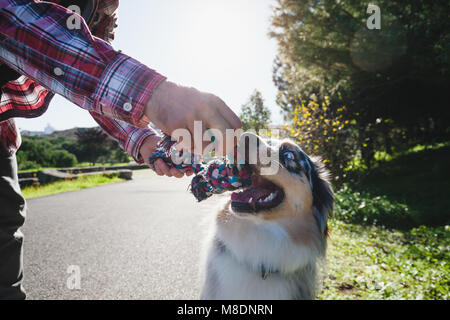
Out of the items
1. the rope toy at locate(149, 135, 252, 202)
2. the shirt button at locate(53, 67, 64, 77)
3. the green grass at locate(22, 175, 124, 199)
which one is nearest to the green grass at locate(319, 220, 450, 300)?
the rope toy at locate(149, 135, 252, 202)

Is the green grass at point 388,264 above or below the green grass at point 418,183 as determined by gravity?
below

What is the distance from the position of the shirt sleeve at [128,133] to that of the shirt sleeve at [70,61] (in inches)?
26.7

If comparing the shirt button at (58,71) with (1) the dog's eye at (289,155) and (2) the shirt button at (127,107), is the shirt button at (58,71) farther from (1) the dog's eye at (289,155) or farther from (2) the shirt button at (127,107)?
(1) the dog's eye at (289,155)

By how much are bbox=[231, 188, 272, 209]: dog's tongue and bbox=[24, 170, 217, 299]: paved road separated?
77cm

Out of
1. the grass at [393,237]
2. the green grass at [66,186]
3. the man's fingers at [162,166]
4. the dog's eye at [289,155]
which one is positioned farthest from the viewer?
the green grass at [66,186]

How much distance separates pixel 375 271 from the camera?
11.8ft

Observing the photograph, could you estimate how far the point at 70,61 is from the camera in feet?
2.35

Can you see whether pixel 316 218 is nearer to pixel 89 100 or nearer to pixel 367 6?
pixel 89 100

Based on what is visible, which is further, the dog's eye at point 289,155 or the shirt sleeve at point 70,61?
the dog's eye at point 289,155

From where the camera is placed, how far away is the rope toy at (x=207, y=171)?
132cm

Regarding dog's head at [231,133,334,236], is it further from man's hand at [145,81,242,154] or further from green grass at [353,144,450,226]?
green grass at [353,144,450,226]

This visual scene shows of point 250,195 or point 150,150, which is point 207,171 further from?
point 250,195

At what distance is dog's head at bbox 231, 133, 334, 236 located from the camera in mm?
2084

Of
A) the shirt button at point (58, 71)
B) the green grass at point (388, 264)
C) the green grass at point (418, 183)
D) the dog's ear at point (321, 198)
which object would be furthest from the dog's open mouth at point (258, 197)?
the green grass at point (418, 183)
